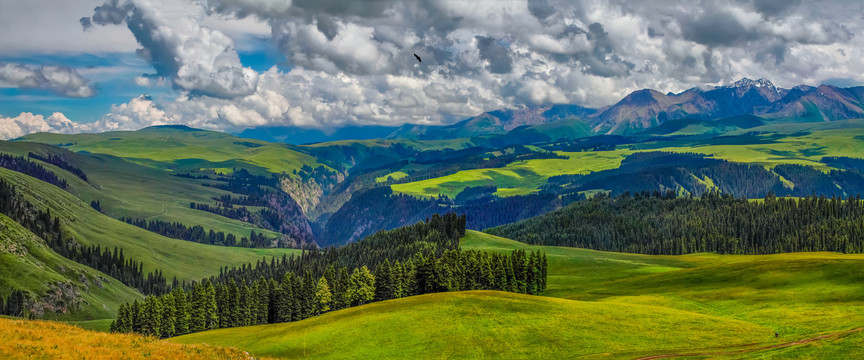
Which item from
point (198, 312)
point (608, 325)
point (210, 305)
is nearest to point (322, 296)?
point (210, 305)

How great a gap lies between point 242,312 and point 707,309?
359ft

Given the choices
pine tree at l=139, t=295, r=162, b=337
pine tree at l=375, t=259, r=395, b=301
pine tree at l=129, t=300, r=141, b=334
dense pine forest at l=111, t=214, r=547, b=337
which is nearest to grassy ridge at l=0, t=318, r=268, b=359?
pine tree at l=139, t=295, r=162, b=337

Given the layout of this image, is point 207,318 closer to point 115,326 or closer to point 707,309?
point 115,326

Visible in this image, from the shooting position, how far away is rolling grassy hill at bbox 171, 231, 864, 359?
222ft

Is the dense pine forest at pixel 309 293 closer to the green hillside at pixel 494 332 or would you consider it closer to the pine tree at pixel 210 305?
the pine tree at pixel 210 305

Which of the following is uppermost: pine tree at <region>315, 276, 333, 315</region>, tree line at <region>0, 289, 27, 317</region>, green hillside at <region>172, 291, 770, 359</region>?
green hillside at <region>172, 291, 770, 359</region>

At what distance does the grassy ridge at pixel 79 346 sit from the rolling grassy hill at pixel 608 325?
88.8 ft

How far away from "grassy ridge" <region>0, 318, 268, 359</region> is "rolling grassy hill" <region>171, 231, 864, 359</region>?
27061 mm

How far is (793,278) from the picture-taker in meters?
108

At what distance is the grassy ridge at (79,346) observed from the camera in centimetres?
4159

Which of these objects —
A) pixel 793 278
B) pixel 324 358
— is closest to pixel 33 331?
pixel 324 358

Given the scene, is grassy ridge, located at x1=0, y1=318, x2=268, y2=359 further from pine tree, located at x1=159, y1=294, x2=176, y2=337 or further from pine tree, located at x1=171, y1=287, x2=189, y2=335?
pine tree, located at x1=171, y1=287, x2=189, y2=335

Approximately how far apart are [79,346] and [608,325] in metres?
64.6

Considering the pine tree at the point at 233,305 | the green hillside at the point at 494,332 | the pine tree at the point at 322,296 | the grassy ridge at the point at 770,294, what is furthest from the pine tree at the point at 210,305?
the grassy ridge at the point at 770,294
